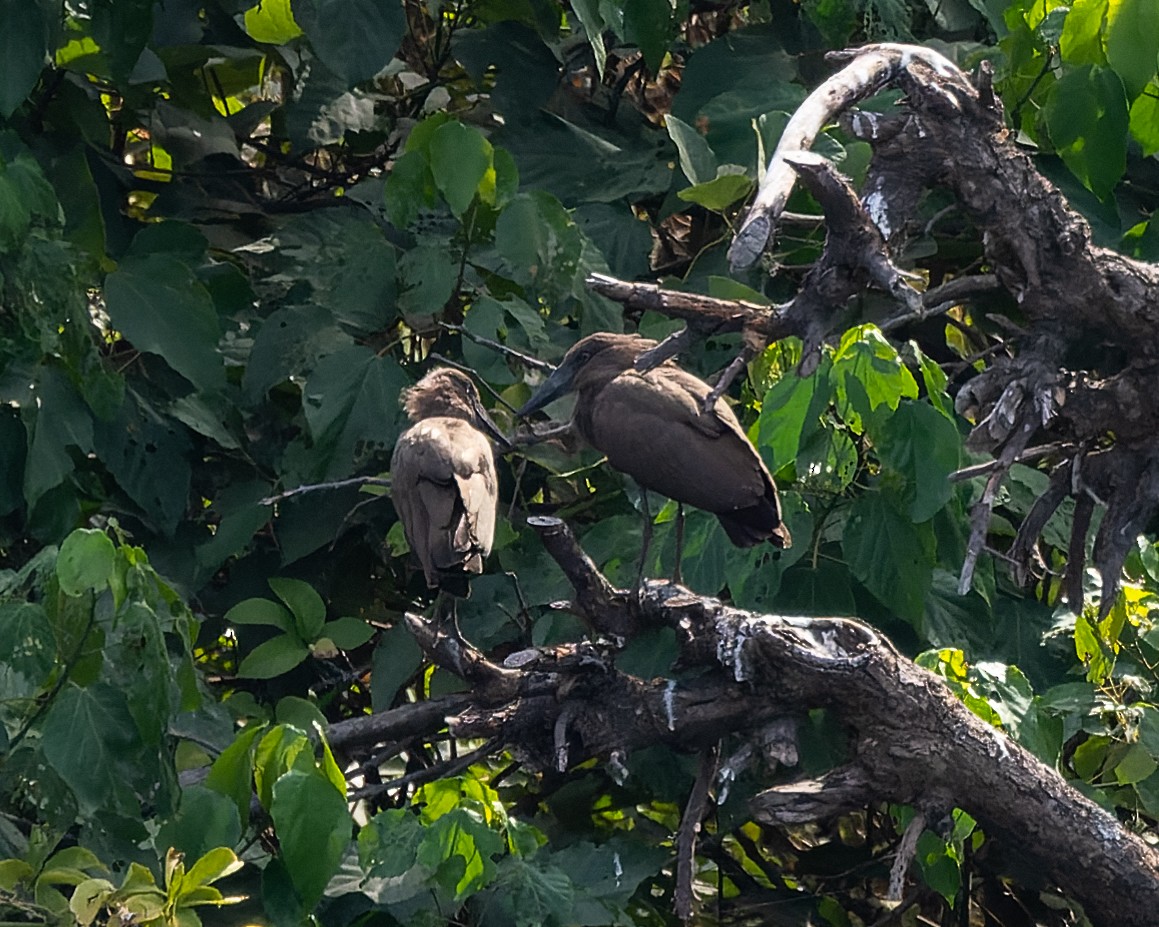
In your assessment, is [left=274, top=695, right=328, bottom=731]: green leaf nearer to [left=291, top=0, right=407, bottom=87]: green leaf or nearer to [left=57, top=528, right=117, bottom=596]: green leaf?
[left=57, top=528, right=117, bottom=596]: green leaf

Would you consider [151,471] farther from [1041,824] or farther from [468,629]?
[1041,824]

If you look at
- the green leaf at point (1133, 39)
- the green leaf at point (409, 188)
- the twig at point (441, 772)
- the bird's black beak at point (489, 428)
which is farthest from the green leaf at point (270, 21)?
the green leaf at point (1133, 39)

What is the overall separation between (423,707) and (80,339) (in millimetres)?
1160

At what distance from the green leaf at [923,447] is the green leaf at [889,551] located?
0.30 m

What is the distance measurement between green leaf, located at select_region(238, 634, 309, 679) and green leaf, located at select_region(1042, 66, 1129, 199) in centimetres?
211

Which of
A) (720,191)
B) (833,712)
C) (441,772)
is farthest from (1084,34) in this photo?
(441,772)

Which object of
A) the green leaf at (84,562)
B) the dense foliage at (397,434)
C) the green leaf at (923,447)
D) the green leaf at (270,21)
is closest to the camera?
the green leaf at (84,562)

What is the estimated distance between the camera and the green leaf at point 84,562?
2.47 meters

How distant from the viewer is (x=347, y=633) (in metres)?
3.96

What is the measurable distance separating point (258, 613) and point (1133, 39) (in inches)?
92.0

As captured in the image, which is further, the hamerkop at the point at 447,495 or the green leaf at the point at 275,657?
the green leaf at the point at 275,657

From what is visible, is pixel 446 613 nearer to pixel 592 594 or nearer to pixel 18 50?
pixel 592 594

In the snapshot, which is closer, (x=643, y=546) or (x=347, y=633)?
(x=643, y=546)

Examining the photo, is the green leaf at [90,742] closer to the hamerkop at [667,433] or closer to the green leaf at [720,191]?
the hamerkop at [667,433]
